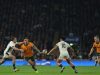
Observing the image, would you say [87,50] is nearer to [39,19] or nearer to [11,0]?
[39,19]

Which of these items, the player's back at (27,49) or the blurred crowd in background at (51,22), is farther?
the blurred crowd in background at (51,22)

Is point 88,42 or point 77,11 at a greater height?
point 77,11

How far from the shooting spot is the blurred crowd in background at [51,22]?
44.6m

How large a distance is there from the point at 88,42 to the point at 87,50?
47.5 inches

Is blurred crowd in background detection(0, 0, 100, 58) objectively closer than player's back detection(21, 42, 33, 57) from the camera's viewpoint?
No

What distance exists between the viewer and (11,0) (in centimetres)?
5147

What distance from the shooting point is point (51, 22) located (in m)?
48.2

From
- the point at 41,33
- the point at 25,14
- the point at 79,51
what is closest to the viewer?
the point at 79,51

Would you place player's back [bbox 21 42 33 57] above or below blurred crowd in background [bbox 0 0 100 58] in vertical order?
below

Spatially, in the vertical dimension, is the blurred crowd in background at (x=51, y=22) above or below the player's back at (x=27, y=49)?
above

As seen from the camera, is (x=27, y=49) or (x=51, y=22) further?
(x=51, y=22)

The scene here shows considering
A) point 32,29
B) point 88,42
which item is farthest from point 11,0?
point 88,42

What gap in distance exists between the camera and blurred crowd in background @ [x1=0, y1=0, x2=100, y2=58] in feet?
146

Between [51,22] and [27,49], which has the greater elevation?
[51,22]
